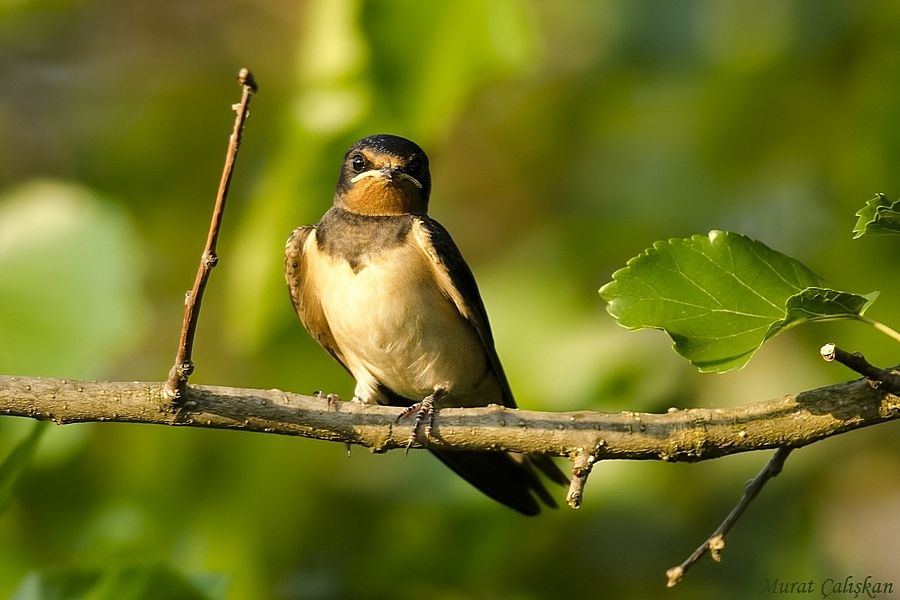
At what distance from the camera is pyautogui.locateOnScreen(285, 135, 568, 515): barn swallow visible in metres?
3.42

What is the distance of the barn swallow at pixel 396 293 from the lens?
11.2 ft

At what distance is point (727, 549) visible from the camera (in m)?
3.89

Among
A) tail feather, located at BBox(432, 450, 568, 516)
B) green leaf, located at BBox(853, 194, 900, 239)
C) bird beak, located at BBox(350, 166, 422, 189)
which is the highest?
bird beak, located at BBox(350, 166, 422, 189)

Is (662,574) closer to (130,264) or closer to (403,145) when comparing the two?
(403,145)

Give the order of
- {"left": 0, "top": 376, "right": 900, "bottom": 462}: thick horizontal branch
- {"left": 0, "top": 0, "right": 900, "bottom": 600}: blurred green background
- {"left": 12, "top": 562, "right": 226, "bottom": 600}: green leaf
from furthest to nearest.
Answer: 1. {"left": 0, "top": 0, "right": 900, "bottom": 600}: blurred green background
2. {"left": 12, "top": 562, "right": 226, "bottom": 600}: green leaf
3. {"left": 0, "top": 376, "right": 900, "bottom": 462}: thick horizontal branch

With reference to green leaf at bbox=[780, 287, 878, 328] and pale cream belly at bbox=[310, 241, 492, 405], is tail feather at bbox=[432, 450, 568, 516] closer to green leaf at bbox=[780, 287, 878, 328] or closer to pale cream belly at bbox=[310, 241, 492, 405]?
pale cream belly at bbox=[310, 241, 492, 405]

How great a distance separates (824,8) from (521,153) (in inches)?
39.9

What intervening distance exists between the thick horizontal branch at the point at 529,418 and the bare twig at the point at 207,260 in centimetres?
7

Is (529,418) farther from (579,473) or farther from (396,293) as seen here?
(396,293)

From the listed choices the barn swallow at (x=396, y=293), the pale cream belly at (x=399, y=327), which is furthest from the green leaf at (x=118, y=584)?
the pale cream belly at (x=399, y=327)

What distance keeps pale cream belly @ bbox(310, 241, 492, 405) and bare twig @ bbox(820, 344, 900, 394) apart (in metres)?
1.69

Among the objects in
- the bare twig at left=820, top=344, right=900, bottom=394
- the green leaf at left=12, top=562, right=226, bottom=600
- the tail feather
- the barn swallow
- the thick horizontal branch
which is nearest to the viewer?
the bare twig at left=820, top=344, right=900, bottom=394

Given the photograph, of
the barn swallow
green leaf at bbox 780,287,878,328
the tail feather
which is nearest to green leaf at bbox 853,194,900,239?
green leaf at bbox 780,287,878,328

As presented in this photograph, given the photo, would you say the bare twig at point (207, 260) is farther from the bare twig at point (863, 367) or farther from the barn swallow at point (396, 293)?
the barn swallow at point (396, 293)
